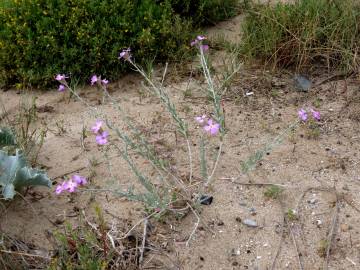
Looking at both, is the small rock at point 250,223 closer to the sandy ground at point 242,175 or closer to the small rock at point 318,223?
the sandy ground at point 242,175

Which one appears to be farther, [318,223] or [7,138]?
[7,138]

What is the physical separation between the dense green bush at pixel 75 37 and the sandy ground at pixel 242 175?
22 centimetres

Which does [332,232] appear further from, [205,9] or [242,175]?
[205,9]

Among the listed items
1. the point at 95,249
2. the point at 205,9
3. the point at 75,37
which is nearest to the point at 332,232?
the point at 95,249

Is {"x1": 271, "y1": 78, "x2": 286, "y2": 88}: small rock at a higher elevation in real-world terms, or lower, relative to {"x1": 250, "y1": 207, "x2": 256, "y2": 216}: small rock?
lower

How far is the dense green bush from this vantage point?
4.16 metres

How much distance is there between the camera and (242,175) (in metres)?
3.06

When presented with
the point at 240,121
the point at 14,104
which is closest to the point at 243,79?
the point at 240,121

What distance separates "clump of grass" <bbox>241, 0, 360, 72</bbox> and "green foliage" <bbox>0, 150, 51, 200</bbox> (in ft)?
6.53

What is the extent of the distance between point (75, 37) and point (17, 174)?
172 cm

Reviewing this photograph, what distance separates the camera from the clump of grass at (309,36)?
A: 3.97 m

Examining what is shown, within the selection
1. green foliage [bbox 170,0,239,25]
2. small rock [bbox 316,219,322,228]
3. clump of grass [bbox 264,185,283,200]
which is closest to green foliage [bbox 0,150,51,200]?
clump of grass [bbox 264,185,283,200]

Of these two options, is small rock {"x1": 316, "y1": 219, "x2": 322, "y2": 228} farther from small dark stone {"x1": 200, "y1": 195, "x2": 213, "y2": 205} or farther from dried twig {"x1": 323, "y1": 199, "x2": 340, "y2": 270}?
small dark stone {"x1": 200, "y1": 195, "x2": 213, "y2": 205}

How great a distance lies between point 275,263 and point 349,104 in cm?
155
